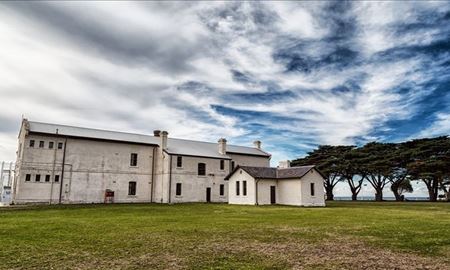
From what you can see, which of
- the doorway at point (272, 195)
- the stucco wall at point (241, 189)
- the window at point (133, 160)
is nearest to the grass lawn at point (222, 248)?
the stucco wall at point (241, 189)

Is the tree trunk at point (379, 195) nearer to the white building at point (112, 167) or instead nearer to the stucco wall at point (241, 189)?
the white building at point (112, 167)

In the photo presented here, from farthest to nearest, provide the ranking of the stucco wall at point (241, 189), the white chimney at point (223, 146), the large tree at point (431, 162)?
the white chimney at point (223, 146) < the large tree at point (431, 162) < the stucco wall at point (241, 189)

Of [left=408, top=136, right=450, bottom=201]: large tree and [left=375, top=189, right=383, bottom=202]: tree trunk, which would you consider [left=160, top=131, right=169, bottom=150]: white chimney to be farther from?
[left=375, top=189, right=383, bottom=202]: tree trunk

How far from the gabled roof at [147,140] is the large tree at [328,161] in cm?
1034

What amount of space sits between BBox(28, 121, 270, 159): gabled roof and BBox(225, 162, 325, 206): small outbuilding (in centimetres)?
777

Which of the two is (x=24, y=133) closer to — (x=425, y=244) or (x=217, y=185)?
(x=217, y=185)

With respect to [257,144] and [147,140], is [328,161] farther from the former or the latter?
[147,140]

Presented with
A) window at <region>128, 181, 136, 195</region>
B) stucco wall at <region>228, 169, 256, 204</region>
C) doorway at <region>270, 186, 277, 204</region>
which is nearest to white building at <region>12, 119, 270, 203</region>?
window at <region>128, 181, 136, 195</region>

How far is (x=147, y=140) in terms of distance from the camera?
145 ft

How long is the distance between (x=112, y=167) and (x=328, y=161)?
34.9 m

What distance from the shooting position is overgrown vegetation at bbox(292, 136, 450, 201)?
157 ft

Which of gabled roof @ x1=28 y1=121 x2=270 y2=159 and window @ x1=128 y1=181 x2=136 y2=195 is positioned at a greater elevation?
gabled roof @ x1=28 y1=121 x2=270 y2=159

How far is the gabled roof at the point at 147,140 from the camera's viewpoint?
3772cm

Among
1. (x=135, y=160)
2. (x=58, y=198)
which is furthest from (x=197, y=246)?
(x=135, y=160)
